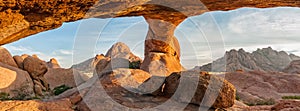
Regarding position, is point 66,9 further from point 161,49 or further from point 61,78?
point 61,78

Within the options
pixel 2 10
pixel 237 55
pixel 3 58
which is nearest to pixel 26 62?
pixel 3 58

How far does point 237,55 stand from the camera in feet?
219

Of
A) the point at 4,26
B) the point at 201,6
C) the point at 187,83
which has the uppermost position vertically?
the point at 201,6

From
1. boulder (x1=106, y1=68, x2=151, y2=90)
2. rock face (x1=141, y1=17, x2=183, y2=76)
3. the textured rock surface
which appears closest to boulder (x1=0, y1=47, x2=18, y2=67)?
rock face (x1=141, y1=17, x2=183, y2=76)

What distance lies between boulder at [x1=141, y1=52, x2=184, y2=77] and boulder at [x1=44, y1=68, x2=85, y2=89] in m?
6.74

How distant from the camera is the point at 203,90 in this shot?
8508 mm

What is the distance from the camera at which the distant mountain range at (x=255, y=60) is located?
200 ft

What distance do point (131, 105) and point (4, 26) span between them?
6.23 m

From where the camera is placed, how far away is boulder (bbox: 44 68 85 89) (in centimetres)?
2611

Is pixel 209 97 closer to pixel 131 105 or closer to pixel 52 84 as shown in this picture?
pixel 131 105

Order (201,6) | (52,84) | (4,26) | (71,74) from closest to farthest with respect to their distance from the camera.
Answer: (4,26) < (201,6) < (52,84) < (71,74)

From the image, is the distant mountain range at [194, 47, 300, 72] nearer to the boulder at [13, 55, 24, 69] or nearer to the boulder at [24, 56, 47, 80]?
the boulder at [24, 56, 47, 80]

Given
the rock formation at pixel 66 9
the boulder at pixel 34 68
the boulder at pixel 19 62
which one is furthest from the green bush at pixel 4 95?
the rock formation at pixel 66 9

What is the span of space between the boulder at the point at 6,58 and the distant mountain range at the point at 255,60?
41288 mm
